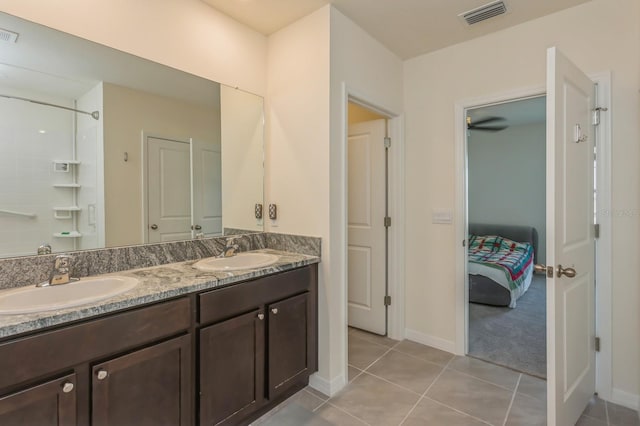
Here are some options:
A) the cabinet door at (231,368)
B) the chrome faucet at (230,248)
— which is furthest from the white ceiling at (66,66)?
the cabinet door at (231,368)

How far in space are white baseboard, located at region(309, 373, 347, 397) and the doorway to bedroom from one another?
1.20 metres

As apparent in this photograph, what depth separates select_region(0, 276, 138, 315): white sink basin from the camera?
1.16 metres

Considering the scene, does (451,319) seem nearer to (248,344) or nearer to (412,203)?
(412,203)

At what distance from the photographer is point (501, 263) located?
3828mm

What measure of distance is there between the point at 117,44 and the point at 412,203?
94.2 inches

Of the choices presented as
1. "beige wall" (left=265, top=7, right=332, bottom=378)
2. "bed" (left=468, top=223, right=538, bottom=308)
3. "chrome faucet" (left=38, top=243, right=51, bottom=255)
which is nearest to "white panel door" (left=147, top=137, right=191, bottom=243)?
"chrome faucet" (left=38, top=243, right=51, bottom=255)

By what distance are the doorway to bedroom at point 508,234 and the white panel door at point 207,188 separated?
2074 millimetres

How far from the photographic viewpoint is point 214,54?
212 centimetres

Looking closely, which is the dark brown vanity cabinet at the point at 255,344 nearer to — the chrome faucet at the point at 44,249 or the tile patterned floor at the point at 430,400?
the tile patterned floor at the point at 430,400

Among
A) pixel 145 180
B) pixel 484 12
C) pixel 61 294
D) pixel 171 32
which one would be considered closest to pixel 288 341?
pixel 61 294

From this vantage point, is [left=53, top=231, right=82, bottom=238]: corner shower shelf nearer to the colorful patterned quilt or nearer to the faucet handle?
the faucet handle

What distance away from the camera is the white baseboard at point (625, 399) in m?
1.91

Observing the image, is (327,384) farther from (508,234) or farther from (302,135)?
(508,234)

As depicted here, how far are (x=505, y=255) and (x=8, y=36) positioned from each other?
5157 mm
